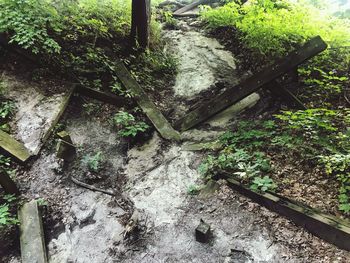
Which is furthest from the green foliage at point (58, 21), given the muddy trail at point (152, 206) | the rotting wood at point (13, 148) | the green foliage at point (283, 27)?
the green foliage at point (283, 27)

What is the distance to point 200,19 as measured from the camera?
10.0m

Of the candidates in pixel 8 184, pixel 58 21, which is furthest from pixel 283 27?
pixel 8 184

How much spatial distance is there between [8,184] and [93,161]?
146cm

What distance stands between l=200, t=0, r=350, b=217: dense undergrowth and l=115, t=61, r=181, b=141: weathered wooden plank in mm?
1281

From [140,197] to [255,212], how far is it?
6.53 ft

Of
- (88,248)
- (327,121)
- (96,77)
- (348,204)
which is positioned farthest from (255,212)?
(96,77)

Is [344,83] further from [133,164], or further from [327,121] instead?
[133,164]

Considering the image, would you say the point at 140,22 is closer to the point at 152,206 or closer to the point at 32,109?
the point at 32,109

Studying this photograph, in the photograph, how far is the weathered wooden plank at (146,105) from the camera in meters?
6.19

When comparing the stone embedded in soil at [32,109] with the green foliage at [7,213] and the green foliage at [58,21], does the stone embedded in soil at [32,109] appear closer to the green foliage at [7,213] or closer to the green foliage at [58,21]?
the green foliage at [58,21]

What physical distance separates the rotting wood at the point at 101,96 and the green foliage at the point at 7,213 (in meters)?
2.90

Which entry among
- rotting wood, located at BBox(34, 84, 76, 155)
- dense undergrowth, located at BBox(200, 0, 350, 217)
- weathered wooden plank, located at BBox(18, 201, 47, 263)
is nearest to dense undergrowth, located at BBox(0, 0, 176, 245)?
rotting wood, located at BBox(34, 84, 76, 155)

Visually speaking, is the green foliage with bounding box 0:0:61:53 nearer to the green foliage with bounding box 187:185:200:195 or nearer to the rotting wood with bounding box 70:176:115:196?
the rotting wood with bounding box 70:176:115:196

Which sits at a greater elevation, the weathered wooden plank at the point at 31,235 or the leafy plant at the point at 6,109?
the leafy plant at the point at 6,109
